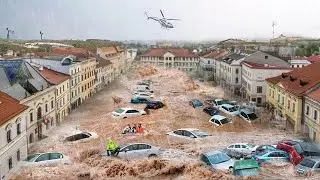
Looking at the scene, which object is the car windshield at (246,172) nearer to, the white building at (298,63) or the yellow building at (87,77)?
the yellow building at (87,77)

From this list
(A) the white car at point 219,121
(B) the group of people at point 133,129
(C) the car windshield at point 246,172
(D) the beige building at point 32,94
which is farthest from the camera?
(A) the white car at point 219,121

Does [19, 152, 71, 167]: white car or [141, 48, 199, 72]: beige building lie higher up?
[141, 48, 199, 72]: beige building

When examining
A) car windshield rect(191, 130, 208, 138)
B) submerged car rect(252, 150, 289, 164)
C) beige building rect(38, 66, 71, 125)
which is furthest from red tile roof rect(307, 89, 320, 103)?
beige building rect(38, 66, 71, 125)

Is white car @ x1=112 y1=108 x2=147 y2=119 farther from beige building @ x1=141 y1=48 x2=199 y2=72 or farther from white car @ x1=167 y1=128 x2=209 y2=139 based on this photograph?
beige building @ x1=141 y1=48 x2=199 y2=72

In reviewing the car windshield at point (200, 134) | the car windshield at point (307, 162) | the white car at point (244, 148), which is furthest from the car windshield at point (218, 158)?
the car windshield at point (200, 134)

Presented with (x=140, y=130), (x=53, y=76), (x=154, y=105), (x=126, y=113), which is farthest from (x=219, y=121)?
(x=53, y=76)
